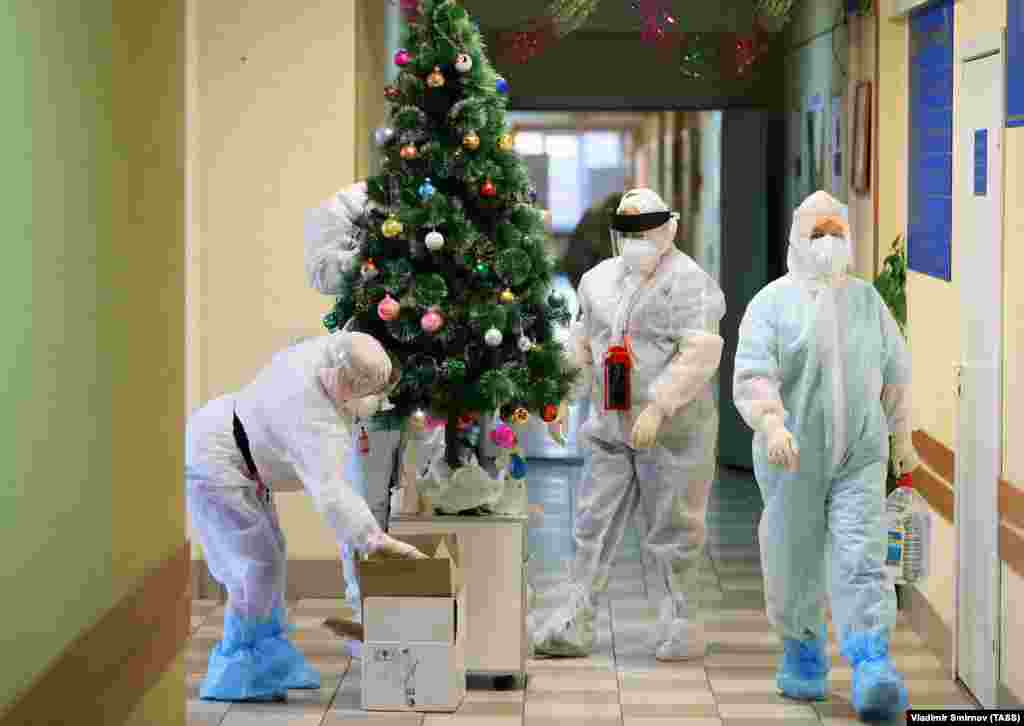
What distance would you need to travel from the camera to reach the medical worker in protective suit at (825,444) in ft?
16.5

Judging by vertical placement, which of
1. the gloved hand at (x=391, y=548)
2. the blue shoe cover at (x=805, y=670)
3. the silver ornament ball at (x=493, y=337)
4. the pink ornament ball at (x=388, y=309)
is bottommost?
the blue shoe cover at (x=805, y=670)

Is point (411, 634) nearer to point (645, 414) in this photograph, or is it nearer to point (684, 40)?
point (645, 414)

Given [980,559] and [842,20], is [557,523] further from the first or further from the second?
[980,559]

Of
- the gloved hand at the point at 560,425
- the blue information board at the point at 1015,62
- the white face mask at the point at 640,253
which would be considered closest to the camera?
the blue information board at the point at 1015,62

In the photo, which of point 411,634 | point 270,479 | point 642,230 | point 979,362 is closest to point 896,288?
point 642,230

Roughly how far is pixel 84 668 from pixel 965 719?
2.47m

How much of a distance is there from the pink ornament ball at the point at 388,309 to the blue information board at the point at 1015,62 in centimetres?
192

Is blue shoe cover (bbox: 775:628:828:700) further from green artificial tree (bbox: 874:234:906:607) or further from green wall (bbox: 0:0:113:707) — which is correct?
green wall (bbox: 0:0:113:707)

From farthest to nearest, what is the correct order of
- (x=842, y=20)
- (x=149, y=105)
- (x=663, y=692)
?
(x=842, y=20), (x=663, y=692), (x=149, y=105)

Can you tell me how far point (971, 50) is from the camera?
5254mm

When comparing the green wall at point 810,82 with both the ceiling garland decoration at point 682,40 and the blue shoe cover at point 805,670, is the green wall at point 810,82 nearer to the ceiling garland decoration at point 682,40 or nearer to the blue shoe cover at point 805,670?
the ceiling garland decoration at point 682,40

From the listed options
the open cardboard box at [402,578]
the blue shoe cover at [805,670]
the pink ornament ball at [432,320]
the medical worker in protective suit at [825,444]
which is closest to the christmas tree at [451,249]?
the pink ornament ball at [432,320]

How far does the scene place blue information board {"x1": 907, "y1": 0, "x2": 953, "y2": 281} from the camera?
5805 millimetres

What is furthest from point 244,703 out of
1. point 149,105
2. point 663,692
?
point 149,105
